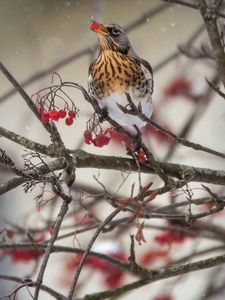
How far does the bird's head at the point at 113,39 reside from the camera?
1.44m

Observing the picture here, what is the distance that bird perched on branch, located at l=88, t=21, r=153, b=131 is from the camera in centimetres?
142

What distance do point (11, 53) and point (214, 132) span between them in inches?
36.5

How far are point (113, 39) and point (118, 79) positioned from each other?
10 centimetres

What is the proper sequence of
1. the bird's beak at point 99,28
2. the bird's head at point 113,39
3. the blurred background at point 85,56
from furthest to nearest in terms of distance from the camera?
the blurred background at point 85,56, the bird's head at point 113,39, the bird's beak at point 99,28

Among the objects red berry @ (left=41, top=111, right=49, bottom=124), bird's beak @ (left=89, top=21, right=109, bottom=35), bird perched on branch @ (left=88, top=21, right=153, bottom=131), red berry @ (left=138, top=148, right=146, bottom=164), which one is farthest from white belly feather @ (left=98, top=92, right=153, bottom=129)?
red berry @ (left=41, top=111, right=49, bottom=124)

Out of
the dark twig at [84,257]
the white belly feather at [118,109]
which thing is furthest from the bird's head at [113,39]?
the dark twig at [84,257]

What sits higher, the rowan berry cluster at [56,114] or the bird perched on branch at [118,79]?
the bird perched on branch at [118,79]

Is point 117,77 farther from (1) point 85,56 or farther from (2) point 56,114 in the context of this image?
(1) point 85,56

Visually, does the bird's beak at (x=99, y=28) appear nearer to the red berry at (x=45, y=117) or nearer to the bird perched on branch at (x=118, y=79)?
the bird perched on branch at (x=118, y=79)

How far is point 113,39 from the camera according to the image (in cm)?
149

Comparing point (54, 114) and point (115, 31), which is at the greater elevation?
point (115, 31)

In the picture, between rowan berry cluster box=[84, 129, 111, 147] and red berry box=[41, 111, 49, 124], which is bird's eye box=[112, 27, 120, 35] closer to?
rowan berry cluster box=[84, 129, 111, 147]

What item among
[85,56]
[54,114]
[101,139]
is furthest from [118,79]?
[85,56]

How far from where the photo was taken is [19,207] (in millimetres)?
3275
